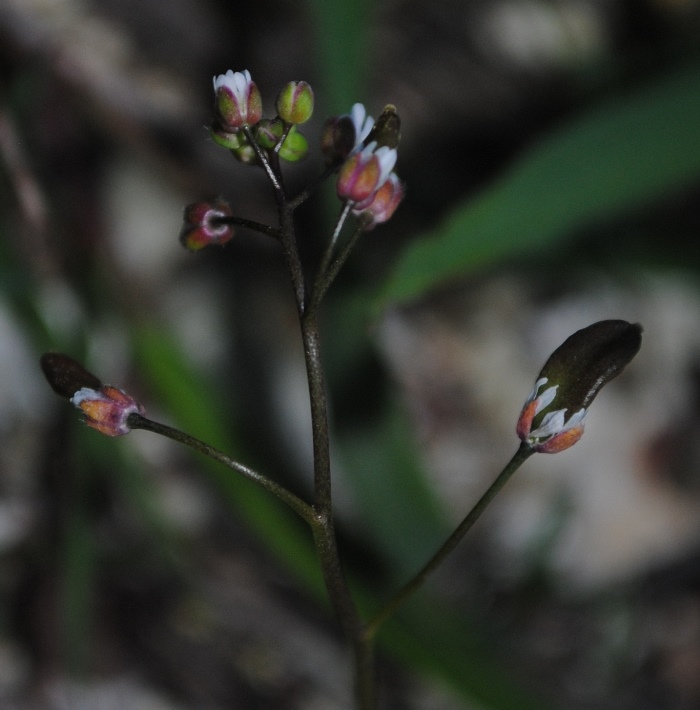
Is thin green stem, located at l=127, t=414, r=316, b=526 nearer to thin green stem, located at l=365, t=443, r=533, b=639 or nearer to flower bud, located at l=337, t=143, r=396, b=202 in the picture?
thin green stem, located at l=365, t=443, r=533, b=639

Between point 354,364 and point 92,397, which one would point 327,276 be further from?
point 354,364

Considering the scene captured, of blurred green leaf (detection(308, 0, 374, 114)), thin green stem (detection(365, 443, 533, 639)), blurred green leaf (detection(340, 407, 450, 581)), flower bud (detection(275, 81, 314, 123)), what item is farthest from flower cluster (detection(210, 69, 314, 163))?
blurred green leaf (detection(340, 407, 450, 581))

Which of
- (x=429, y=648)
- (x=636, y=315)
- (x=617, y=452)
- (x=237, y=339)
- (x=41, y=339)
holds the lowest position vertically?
(x=429, y=648)

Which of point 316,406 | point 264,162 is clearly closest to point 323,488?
point 316,406

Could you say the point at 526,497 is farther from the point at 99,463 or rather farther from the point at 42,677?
the point at 42,677

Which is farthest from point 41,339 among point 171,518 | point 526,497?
point 526,497
